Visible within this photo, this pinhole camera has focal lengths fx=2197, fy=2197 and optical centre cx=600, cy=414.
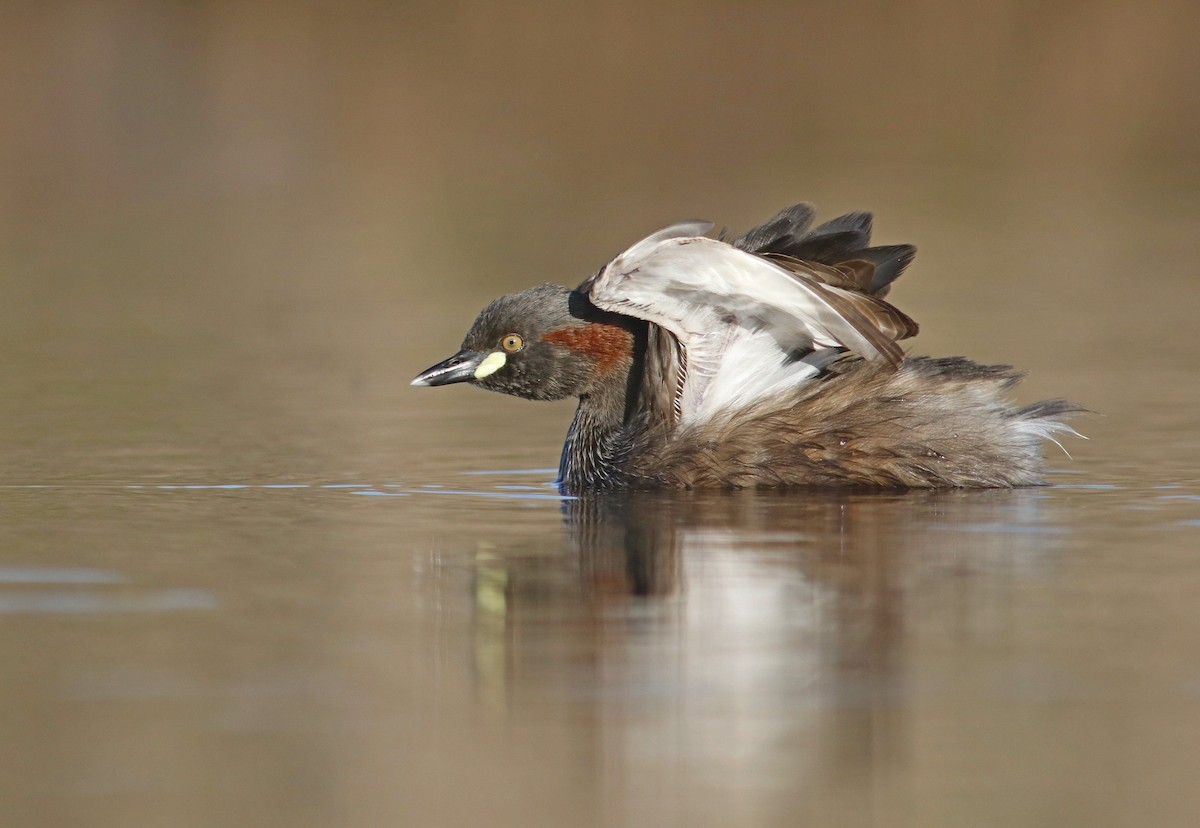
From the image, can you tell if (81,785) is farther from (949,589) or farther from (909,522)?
(909,522)

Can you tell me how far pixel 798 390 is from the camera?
916 centimetres

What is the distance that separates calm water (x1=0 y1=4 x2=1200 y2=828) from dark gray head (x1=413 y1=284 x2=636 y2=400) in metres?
0.43

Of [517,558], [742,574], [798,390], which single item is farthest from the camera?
[798,390]

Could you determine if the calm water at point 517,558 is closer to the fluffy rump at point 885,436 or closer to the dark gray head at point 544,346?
the fluffy rump at point 885,436

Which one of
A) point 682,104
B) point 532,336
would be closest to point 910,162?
point 682,104

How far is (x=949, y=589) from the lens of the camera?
6879mm

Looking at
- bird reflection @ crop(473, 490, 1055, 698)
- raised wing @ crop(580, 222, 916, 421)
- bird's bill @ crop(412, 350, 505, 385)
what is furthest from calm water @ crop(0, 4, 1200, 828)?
raised wing @ crop(580, 222, 916, 421)

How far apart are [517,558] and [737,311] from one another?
1.93 metres

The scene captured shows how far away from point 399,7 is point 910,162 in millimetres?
8253

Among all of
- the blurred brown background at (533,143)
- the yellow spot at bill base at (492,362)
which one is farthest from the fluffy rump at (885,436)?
the blurred brown background at (533,143)

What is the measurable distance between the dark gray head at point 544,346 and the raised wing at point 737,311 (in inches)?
18.1

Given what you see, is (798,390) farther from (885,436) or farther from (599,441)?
(599,441)

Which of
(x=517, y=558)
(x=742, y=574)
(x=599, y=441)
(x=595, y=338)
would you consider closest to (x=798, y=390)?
(x=599, y=441)

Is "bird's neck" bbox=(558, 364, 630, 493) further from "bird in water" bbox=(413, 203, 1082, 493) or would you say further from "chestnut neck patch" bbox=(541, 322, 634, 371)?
"chestnut neck patch" bbox=(541, 322, 634, 371)
